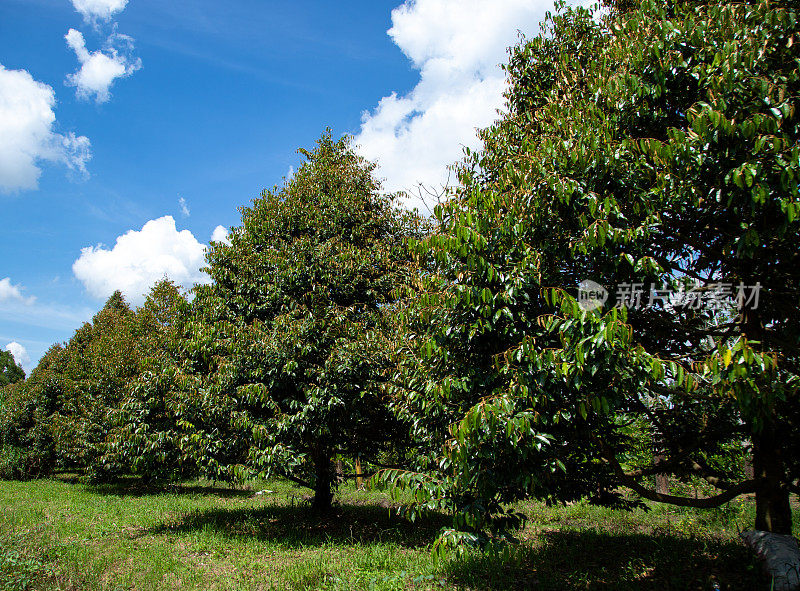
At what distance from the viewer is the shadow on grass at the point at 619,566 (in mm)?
6879

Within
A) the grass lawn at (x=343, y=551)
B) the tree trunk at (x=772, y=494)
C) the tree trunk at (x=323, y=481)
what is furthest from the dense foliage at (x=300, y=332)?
the tree trunk at (x=772, y=494)

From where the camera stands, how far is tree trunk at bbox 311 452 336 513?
39.5ft

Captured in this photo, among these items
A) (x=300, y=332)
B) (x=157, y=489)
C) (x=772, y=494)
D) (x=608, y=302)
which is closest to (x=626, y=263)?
(x=608, y=302)

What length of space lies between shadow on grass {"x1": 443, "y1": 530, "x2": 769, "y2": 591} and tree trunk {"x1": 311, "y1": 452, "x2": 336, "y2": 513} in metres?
4.71

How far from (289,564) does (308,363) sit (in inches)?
154

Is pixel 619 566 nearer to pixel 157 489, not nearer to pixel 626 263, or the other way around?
pixel 626 263

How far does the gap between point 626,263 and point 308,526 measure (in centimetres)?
1088

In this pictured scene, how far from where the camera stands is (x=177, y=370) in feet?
35.3

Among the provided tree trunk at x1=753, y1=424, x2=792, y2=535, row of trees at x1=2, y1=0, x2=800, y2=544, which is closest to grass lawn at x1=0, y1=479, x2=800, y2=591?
tree trunk at x1=753, y1=424, x2=792, y2=535

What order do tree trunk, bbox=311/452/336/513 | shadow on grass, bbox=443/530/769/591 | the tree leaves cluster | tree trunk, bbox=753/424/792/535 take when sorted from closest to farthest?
tree trunk, bbox=753/424/792/535 < shadow on grass, bbox=443/530/769/591 < tree trunk, bbox=311/452/336/513 < the tree leaves cluster

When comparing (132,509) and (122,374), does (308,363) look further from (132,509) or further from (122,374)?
(122,374)

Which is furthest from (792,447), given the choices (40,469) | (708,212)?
(40,469)

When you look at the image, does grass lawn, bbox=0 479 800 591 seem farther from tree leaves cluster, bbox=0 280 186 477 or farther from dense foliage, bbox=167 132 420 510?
tree leaves cluster, bbox=0 280 186 477

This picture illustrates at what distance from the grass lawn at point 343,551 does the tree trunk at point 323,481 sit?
0.43m
